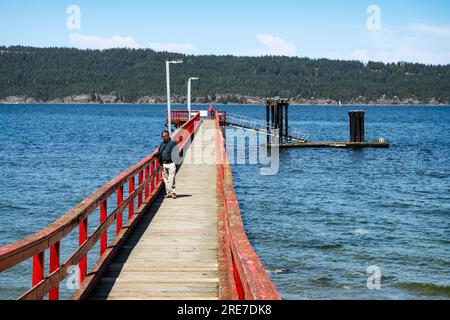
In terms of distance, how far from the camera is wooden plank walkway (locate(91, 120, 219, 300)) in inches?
301

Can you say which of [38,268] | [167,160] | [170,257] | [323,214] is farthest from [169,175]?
[323,214]

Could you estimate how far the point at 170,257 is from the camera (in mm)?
9336

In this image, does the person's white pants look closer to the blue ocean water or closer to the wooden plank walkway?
the wooden plank walkway

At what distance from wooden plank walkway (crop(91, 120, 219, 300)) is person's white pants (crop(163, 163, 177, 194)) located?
35 centimetres

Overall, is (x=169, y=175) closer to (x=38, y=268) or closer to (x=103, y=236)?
(x=103, y=236)

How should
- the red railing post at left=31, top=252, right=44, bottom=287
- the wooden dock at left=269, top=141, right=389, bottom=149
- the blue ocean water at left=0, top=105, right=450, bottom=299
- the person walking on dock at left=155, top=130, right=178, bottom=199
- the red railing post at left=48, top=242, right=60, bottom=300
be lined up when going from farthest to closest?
the wooden dock at left=269, top=141, right=389, bottom=149 < the blue ocean water at left=0, top=105, right=450, bottom=299 < the person walking on dock at left=155, top=130, right=178, bottom=199 < the red railing post at left=48, top=242, right=60, bottom=300 < the red railing post at left=31, top=252, right=44, bottom=287

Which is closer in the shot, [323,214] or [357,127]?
[323,214]

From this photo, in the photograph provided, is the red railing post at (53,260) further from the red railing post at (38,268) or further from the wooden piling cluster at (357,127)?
the wooden piling cluster at (357,127)

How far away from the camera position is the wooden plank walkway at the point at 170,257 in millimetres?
7633

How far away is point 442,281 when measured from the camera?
15953mm

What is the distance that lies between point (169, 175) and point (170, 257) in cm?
549

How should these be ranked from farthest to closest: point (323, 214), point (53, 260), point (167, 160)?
point (323, 214) → point (167, 160) → point (53, 260)

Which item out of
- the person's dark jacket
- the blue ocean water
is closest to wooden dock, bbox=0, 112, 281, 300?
the person's dark jacket
